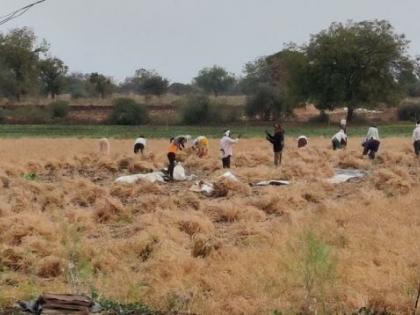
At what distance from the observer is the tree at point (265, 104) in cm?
6681

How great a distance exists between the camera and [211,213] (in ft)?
41.4

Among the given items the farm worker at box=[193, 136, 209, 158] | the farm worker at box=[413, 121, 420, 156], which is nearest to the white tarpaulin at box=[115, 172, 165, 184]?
the farm worker at box=[193, 136, 209, 158]

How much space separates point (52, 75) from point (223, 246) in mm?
79550

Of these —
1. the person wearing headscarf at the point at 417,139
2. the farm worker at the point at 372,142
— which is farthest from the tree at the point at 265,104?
the farm worker at the point at 372,142

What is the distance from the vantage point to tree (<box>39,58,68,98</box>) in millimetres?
83688

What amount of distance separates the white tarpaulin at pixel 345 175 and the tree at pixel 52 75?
6680 centimetres

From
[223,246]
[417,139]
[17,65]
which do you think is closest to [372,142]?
[417,139]

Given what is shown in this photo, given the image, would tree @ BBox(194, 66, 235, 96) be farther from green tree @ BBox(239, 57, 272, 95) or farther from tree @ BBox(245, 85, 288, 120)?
tree @ BBox(245, 85, 288, 120)

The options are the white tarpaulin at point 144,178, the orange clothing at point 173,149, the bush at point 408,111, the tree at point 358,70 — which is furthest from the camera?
the bush at point 408,111

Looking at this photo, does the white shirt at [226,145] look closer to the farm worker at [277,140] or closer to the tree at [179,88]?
the farm worker at [277,140]

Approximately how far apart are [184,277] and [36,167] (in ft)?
51.8

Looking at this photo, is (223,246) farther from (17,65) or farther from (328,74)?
(17,65)

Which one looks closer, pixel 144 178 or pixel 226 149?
pixel 144 178

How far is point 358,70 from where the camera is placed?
60.9 meters
